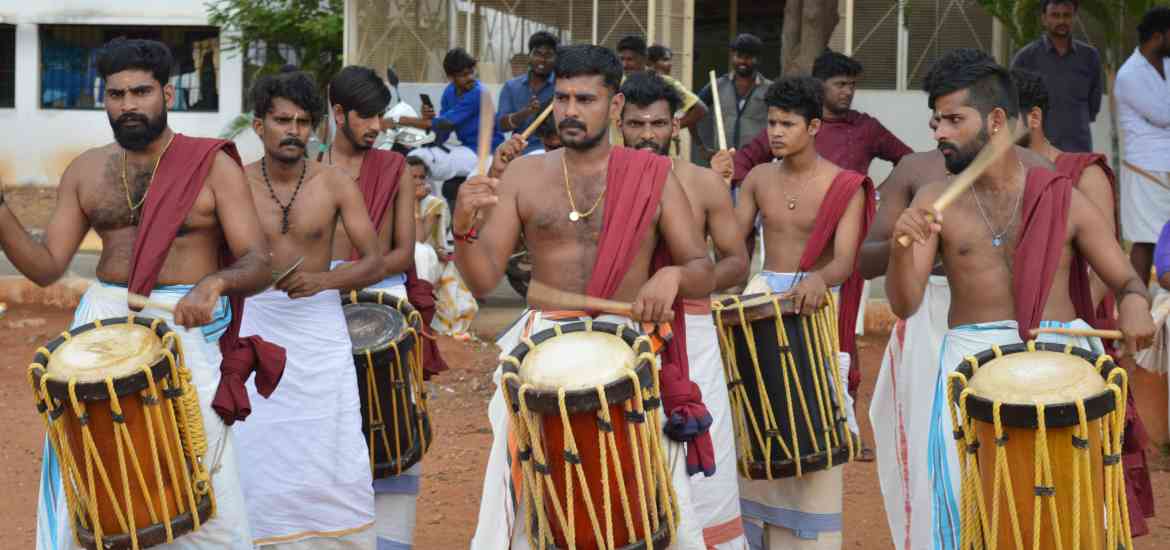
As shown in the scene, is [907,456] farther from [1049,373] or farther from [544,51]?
[544,51]

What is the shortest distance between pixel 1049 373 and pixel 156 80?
3151 millimetres

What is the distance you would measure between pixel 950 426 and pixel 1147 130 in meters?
5.97

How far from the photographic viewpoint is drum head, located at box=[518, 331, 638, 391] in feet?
15.9

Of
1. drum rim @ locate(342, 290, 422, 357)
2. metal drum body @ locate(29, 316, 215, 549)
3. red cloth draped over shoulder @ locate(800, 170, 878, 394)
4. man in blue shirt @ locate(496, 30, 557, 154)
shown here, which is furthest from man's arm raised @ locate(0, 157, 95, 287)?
man in blue shirt @ locate(496, 30, 557, 154)

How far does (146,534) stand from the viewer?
17.3 feet

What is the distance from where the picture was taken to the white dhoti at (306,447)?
22.0 ft

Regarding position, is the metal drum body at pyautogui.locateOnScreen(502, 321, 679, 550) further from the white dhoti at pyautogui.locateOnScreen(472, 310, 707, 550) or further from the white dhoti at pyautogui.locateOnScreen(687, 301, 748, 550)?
the white dhoti at pyautogui.locateOnScreen(687, 301, 748, 550)

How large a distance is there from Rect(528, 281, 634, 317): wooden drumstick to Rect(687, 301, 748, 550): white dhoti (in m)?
0.93

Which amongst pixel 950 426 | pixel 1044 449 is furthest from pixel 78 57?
pixel 1044 449

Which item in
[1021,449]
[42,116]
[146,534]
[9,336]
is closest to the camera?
[1021,449]

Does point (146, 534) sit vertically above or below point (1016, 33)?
below

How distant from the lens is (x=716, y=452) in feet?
20.7

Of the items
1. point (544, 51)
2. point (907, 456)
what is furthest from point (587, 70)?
point (544, 51)

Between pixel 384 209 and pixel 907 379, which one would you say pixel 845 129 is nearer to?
pixel 907 379
